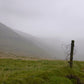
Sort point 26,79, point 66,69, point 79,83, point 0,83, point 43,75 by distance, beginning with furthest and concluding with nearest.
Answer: point 66,69 → point 79,83 → point 43,75 → point 26,79 → point 0,83

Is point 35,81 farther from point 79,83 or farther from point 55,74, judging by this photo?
point 79,83

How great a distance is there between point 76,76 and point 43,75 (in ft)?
13.6

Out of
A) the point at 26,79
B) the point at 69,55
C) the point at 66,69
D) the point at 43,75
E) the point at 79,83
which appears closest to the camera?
the point at 26,79

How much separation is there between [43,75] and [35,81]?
1.67 meters

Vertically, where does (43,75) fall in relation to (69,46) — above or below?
below

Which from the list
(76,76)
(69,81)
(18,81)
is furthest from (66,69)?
(18,81)

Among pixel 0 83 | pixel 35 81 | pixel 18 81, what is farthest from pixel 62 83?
pixel 0 83

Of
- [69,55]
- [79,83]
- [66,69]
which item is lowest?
[79,83]

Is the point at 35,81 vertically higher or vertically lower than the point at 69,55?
lower

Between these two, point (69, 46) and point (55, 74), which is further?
point (69, 46)

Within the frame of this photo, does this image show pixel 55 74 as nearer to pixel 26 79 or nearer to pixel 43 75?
pixel 43 75

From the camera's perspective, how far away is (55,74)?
1612 cm

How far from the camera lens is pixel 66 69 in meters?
17.9

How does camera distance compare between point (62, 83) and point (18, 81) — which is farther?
point (62, 83)
